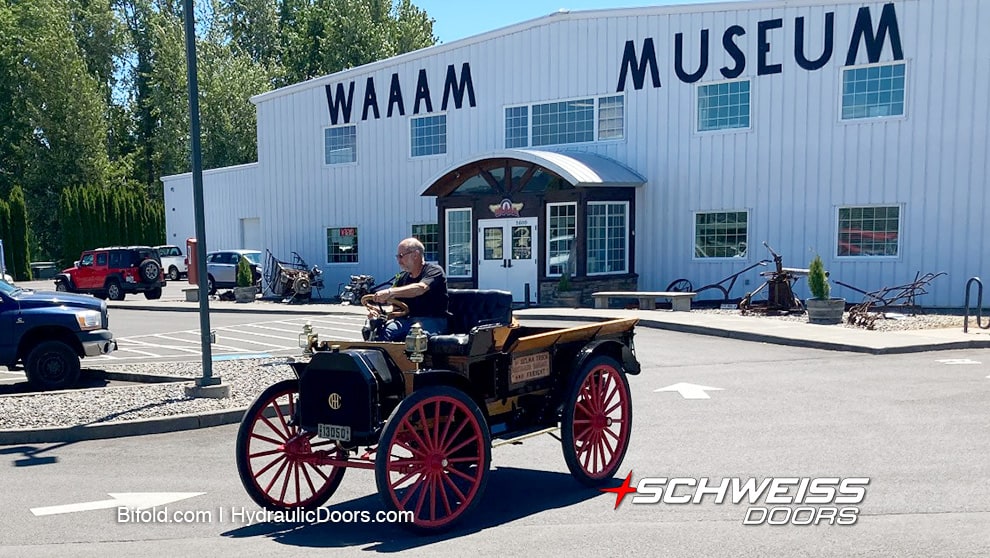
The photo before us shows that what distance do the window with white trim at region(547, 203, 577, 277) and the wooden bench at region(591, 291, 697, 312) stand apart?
1.51m

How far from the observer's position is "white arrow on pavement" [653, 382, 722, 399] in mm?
10452

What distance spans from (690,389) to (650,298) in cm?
1030

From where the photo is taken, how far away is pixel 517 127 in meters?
26.2

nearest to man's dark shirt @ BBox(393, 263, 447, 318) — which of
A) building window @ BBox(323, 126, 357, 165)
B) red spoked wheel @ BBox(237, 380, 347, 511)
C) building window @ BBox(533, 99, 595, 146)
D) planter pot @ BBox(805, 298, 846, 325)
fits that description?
red spoked wheel @ BBox(237, 380, 347, 511)

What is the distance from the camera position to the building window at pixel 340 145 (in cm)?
3072

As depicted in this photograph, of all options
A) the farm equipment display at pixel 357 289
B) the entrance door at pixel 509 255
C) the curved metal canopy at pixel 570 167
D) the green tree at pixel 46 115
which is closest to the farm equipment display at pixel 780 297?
the curved metal canopy at pixel 570 167

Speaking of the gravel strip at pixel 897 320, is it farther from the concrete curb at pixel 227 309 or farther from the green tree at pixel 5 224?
the green tree at pixel 5 224

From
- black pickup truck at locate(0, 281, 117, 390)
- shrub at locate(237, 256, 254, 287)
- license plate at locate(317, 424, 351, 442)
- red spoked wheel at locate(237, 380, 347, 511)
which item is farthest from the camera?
shrub at locate(237, 256, 254, 287)

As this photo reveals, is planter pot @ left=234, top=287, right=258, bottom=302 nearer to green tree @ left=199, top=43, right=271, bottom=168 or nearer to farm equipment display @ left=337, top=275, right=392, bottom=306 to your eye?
farm equipment display @ left=337, top=275, right=392, bottom=306

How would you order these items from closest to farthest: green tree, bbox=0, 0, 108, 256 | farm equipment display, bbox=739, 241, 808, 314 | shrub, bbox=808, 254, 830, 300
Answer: shrub, bbox=808, 254, 830, 300 < farm equipment display, bbox=739, 241, 808, 314 < green tree, bbox=0, 0, 108, 256

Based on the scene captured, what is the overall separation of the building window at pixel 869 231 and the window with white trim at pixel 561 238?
6394mm

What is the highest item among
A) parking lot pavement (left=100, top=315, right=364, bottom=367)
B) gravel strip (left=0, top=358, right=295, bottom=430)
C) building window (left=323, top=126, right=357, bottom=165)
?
building window (left=323, top=126, right=357, bottom=165)

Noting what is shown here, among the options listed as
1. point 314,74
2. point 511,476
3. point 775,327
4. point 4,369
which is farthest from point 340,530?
point 314,74

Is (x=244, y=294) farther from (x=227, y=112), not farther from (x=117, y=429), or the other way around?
(x=227, y=112)
